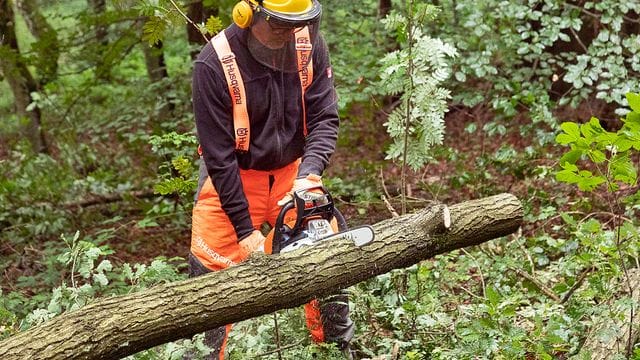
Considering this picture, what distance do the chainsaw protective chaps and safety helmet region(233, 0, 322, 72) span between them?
60cm

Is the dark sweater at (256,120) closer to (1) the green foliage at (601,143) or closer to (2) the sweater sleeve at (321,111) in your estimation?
(2) the sweater sleeve at (321,111)

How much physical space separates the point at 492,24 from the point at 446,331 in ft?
11.7

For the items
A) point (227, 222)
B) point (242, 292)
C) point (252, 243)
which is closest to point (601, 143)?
point (242, 292)

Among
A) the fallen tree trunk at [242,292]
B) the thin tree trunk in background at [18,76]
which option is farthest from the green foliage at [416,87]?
the thin tree trunk in background at [18,76]

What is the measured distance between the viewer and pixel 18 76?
736cm

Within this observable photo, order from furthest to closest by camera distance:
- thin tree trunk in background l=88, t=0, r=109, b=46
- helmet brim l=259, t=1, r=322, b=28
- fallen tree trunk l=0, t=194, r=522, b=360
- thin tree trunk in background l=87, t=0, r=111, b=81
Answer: thin tree trunk in background l=88, t=0, r=109, b=46 → thin tree trunk in background l=87, t=0, r=111, b=81 → helmet brim l=259, t=1, r=322, b=28 → fallen tree trunk l=0, t=194, r=522, b=360

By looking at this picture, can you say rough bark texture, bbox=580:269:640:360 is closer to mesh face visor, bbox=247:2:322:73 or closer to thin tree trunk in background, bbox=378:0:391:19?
mesh face visor, bbox=247:2:322:73

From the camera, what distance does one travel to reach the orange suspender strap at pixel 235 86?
138 inches

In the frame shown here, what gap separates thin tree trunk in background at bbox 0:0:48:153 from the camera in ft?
21.9

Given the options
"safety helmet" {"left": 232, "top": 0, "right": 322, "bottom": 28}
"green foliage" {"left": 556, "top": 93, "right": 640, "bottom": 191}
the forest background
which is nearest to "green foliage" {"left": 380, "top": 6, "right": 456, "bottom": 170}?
the forest background

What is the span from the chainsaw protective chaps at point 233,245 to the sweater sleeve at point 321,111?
0.83 feet

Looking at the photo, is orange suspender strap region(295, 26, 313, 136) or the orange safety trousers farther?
the orange safety trousers

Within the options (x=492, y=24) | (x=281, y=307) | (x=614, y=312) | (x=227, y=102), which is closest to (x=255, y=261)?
(x=281, y=307)

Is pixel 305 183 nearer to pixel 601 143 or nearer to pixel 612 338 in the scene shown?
pixel 601 143
